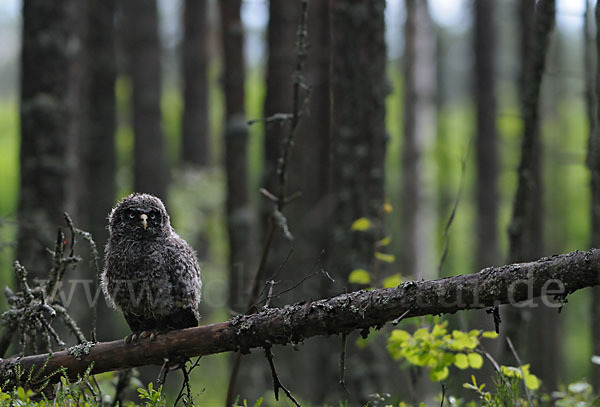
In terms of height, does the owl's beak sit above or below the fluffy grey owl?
above

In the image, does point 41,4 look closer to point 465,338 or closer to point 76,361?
point 76,361

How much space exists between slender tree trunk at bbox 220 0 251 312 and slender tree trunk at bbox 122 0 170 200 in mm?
2658

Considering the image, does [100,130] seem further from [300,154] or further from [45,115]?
[45,115]

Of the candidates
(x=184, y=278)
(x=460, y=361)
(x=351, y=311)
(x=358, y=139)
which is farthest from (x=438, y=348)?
(x=358, y=139)

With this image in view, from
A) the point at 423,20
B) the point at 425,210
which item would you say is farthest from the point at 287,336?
the point at 423,20

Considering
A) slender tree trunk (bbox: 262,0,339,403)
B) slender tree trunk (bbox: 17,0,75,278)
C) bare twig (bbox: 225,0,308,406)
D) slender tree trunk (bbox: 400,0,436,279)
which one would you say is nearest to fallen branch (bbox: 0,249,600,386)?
bare twig (bbox: 225,0,308,406)

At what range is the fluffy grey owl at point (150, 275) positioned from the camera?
3.87 m

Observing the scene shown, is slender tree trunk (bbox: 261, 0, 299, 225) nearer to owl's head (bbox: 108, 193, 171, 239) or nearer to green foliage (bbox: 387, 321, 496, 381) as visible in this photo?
owl's head (bbox: 108, 193, 171, 239)

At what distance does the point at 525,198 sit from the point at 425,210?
7.16 meters

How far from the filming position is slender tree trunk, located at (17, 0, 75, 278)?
6195 millimetres

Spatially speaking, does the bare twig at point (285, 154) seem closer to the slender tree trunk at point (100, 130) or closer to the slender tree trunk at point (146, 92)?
the slender tree trunk at point (100, 130)

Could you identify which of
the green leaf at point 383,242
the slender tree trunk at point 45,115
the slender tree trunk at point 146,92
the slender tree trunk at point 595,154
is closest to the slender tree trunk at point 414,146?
the slender tree trunk at point 146,92

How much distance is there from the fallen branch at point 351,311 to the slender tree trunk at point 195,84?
12232 millimetres

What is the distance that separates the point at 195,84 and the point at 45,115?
924cm
